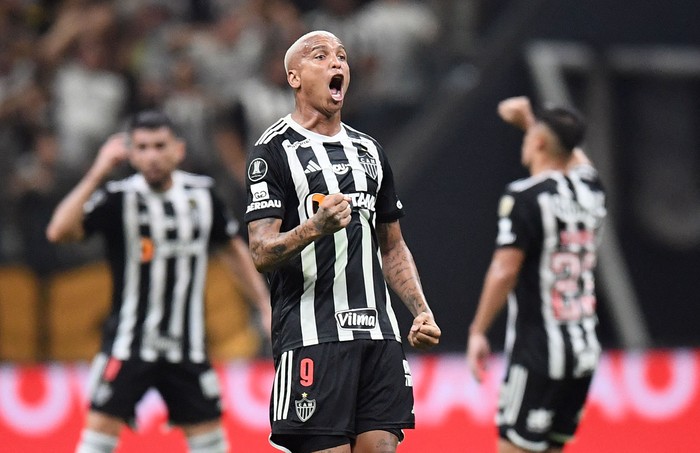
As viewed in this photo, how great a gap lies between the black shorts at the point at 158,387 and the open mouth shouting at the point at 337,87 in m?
2.51

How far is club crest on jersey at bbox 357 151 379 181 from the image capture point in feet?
17.4

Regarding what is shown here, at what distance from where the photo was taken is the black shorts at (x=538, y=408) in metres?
6.94

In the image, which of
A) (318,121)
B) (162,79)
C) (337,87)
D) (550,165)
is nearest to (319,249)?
(318,121)

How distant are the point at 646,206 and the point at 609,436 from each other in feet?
14.6

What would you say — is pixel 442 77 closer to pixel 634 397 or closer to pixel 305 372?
pixel 634 397

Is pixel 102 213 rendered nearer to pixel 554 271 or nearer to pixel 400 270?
pixel 400 270

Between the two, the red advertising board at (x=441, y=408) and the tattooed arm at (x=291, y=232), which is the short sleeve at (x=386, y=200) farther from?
the red advertising board at (x=441, y=408)

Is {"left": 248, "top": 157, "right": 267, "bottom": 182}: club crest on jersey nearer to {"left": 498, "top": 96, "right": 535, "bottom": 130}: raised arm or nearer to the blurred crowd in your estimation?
{"left": 498, "top": 96, "right": 535, "bottom": 130}: raised arm

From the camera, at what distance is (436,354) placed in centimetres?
1007

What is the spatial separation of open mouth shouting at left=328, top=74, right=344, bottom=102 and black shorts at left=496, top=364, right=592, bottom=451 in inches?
95.4

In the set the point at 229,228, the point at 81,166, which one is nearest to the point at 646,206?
the point at 81,166

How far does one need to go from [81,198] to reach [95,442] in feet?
4.53

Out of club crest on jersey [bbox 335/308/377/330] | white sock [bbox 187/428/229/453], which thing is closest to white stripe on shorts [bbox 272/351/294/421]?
club crest on jersey [bbox 335/308/377/330]

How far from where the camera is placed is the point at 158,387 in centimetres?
723
